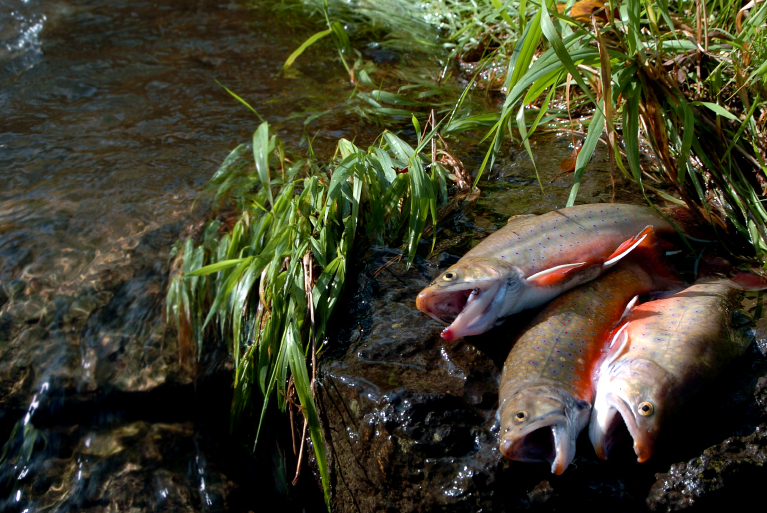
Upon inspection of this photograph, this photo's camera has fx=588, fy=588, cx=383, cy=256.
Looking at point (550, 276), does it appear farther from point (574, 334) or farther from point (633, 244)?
point (633, 244)

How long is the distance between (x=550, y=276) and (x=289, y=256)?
1534 mm

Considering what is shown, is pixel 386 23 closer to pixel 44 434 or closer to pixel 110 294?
pixel 110 294

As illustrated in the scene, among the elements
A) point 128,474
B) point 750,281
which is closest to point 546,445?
point 750,281

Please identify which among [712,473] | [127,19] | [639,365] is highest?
[127,19]

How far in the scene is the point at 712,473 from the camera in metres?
2.41

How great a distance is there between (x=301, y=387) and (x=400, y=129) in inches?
119

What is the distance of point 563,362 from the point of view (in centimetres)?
262

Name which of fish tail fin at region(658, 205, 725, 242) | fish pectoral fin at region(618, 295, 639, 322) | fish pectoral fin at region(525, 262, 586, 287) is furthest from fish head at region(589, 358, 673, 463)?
fish tail fin at region(658, 205, 725, 242)

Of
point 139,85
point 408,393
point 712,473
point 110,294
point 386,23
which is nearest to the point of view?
point 712,473

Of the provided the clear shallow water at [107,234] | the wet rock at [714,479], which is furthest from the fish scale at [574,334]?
the clear shallow water at [107,234]

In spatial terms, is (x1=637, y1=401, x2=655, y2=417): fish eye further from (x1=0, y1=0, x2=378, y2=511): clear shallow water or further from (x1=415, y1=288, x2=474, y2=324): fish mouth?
(x1=0, y1=0, x2=378, y2=511): clear shallow water

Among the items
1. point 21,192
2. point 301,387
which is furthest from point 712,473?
point 21,192

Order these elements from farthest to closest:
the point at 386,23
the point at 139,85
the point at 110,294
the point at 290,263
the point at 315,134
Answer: the point at 386,23, the point at 139,85, the point at 315,134, the point at 110,294, the point at 290,263

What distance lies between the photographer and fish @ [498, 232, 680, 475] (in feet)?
7.68
